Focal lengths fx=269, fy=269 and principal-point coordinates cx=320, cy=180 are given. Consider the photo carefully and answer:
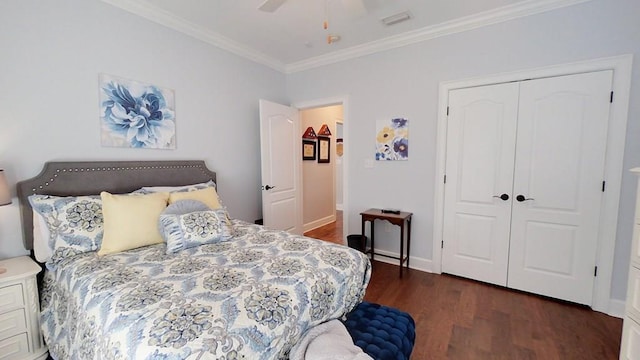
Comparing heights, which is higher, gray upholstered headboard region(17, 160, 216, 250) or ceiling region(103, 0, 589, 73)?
ceiling region(103, 0, 589, 73)

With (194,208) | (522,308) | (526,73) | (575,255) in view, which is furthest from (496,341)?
(194,208)

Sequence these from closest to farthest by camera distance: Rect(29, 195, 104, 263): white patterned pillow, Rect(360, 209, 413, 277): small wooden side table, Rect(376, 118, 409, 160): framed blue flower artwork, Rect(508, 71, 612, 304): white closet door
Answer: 1. Rect(29, 195, 104, 263): white patterned pillow
2. Rect(508, 71, 612, 304): white closet door
3. Rect(360, 209, 413, 277): small wooden side table
4. Rect(376, 118, 409, 160): framed blue flower artwork

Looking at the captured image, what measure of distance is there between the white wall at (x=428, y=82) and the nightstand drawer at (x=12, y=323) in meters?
2.96

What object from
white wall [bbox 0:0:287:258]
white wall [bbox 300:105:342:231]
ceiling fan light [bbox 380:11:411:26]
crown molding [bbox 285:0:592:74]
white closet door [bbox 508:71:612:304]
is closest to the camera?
white wall [bbox 0:0:287:258]

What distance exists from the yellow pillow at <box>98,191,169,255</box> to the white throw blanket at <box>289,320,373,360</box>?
1.38 meters

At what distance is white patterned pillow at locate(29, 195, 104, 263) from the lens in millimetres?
1744

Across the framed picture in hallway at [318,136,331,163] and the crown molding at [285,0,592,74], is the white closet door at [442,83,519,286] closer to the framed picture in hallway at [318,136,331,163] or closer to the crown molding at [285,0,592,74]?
the crown molding at [285,0,592,74]

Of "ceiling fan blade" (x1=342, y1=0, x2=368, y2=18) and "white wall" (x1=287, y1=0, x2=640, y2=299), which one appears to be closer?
"ceiling fan blade" (x1=342, y1=0, x2=368, y2=18)

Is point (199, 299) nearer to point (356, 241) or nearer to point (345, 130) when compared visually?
point (356, 241)

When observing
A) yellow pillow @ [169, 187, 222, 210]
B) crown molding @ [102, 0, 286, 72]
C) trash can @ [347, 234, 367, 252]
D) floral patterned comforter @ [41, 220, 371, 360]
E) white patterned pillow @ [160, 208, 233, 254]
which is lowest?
trash can @ [347, 234, 367, 252]

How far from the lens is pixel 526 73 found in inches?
95.1

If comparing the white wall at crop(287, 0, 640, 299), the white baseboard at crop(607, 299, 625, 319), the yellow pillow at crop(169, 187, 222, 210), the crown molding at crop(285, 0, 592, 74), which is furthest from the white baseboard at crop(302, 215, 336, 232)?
the white baseboard at crop(607, 299, 625, 319)

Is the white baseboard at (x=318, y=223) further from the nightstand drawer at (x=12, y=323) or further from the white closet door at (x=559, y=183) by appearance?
the nightstand drawer at (x=12, y=323)

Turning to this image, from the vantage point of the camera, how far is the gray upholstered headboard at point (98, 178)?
1.89 metres
